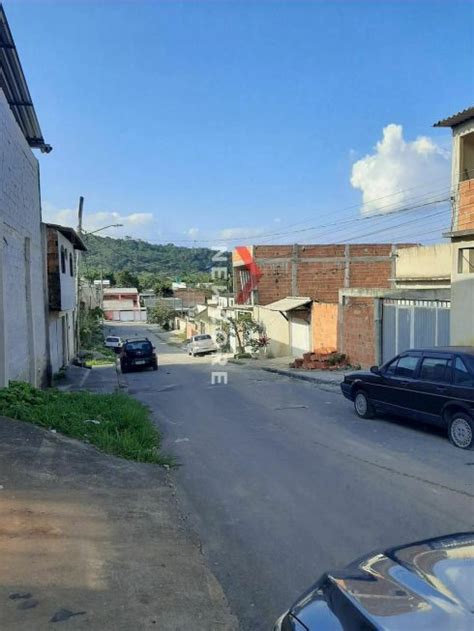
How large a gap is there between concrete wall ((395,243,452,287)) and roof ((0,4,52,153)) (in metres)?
14.7

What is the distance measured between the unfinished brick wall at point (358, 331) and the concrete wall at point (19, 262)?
11465 mm

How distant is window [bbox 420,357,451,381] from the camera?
32.1 feet

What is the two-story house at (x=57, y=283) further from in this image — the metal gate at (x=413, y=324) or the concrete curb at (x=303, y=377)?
the metal gate at (x=413, y=324)

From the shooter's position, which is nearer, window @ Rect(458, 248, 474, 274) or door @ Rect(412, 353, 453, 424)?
door @ Rect(412, 353, 453, 424)

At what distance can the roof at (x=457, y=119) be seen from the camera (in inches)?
588

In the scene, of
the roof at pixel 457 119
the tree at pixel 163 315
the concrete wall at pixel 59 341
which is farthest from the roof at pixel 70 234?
the tree at pixel 163 315

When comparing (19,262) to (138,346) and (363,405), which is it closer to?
(363,405)

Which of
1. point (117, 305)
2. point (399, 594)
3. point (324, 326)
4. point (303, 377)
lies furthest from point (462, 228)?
point (117, 305)

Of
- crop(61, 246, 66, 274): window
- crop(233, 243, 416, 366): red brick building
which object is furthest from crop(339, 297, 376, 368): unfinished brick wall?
crop(61, 246, 66, 274): window

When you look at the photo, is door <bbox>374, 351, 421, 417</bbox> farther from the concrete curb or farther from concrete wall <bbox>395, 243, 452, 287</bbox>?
concrete wall <bbox>395, 243, 452, 287</bbox>

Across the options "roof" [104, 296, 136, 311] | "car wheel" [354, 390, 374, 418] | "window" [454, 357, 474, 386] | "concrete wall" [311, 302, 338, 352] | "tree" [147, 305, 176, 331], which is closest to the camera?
"window" [454, 357, 474, 386]

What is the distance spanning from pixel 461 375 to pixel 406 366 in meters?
1.49

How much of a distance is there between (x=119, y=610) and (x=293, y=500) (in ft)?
10.6

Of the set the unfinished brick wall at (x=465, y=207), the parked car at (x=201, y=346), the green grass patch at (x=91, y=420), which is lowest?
the parked car at (x=201, y=346)
